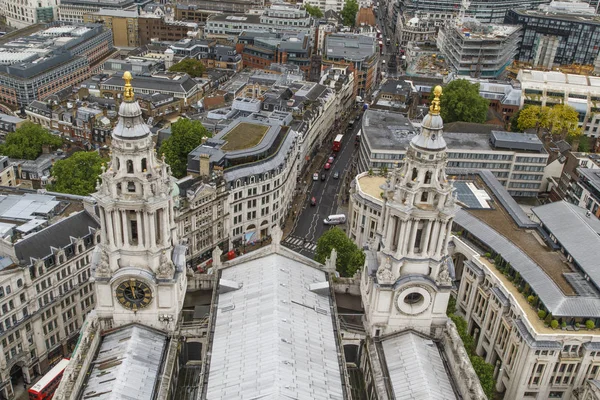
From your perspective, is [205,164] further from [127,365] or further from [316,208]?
[127,365]

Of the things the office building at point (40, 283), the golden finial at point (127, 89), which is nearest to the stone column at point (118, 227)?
the golden finial at point (127, 89)

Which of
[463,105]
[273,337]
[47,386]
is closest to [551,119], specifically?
[463,105]

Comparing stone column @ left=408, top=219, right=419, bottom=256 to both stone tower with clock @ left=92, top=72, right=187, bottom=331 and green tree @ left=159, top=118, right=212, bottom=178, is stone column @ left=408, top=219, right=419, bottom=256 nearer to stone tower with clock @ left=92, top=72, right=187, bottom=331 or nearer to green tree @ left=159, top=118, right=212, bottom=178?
stone tower with clock @ left=92, top=72, right=187, bottom=331

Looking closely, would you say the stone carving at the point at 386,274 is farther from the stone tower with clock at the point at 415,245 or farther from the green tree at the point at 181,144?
the green tree at the point at 181,144

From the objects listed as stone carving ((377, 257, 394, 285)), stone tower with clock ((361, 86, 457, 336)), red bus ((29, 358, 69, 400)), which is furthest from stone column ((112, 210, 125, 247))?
red bus ((29, 358, 69, 400))

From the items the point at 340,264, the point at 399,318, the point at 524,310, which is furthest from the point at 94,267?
the point at 524,310

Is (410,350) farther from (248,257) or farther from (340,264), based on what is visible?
(340,264)
